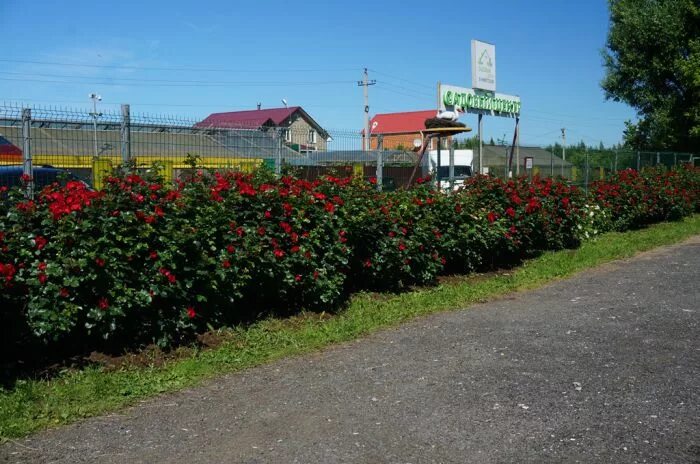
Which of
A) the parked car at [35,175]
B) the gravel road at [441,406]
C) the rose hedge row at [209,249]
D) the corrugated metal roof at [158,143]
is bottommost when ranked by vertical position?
the gravel road at [441,406]

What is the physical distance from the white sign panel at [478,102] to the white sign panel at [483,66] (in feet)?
0.80

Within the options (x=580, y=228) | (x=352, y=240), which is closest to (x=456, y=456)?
(x=352, y=240)

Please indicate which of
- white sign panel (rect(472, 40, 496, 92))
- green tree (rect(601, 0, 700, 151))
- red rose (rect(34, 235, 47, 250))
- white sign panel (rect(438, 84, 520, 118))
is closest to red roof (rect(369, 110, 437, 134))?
green tree (rect(601, 0, 700, 151))

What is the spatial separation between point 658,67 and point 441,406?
1097 inches

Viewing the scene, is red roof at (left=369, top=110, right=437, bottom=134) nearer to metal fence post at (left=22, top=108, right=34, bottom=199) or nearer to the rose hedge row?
the rose hedge row

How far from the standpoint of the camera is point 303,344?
6.66m

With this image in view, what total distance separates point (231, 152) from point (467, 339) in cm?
468

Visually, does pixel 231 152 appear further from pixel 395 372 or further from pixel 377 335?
pixel 395 372

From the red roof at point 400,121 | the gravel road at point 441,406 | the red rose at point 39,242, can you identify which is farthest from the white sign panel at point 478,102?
the red roof at point 400,121

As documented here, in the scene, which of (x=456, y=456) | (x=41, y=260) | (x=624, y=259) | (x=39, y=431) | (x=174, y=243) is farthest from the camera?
(x=624, y=259)

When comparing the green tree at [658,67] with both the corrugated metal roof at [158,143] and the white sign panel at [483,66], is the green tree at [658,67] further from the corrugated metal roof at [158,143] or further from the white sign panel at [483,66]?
the corrugated metal roof at [158,143]

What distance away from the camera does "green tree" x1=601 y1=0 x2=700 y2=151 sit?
28.0 meters

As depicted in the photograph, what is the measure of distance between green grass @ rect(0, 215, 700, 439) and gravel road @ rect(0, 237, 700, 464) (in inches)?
7.2

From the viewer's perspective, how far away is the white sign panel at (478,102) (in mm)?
19906
